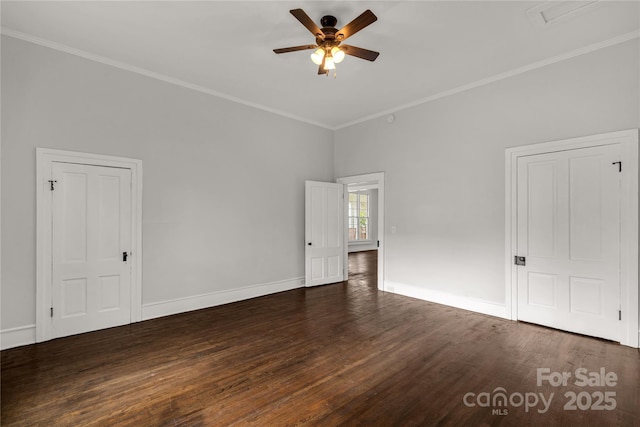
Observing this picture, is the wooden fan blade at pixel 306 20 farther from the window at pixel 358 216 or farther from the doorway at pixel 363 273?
the window at pixel 358 216

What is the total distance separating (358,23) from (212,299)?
4.19 metres

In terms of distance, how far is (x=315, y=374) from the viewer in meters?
2.64

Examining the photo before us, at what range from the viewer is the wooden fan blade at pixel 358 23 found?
8.01 ft

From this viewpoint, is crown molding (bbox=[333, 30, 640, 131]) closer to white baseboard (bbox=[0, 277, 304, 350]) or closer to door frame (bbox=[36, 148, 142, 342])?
white baseboard (bbox=[0, 277, 304, 350])

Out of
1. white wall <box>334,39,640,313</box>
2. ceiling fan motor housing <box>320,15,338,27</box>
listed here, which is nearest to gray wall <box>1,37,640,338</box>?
white wall <box>334,39,640,313</box>

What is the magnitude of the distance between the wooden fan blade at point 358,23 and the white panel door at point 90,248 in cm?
319

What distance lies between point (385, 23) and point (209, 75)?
2518 millimetres

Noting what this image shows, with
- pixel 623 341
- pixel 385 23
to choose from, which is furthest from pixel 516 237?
pixel 385 23

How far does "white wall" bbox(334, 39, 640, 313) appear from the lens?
11.2 feet

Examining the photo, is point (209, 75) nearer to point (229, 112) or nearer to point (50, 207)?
point (229, 112)

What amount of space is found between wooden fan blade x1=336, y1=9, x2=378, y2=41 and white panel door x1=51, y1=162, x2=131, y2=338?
3.19 m

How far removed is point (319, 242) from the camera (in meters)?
5.93

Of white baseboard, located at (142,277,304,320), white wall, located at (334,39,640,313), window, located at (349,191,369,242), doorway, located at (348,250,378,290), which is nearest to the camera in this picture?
white wall, located at (334,39,640,313)

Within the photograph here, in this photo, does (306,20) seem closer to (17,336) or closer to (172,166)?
(172,166)
